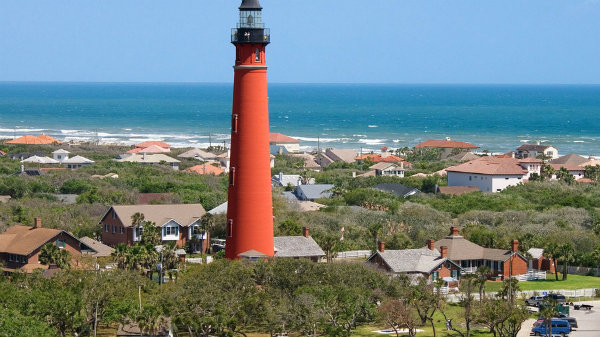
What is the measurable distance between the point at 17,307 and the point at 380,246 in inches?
740

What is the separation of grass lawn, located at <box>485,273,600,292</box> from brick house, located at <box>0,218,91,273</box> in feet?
59.3

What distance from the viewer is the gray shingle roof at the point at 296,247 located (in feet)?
162

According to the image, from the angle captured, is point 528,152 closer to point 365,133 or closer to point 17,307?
point 365,133

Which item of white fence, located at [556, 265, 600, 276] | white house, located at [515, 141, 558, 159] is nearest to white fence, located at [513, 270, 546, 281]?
white fence, located at [556, 265, 600, 276]

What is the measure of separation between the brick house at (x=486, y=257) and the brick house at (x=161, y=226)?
1252 cm

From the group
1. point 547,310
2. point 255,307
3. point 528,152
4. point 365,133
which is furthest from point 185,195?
point 365,133

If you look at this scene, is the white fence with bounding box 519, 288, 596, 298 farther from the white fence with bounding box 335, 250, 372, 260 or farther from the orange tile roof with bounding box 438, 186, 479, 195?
the orange tile roof with bounding box 438, 186, 479, 195

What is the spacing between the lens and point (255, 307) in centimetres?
3712

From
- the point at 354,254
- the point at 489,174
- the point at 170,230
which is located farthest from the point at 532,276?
the point at 489,174

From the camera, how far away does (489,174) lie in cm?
8188

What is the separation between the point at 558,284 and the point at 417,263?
6445mm

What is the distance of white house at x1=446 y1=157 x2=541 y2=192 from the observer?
81938 mm

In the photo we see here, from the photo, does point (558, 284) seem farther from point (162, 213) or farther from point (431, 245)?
point (162, 213)
